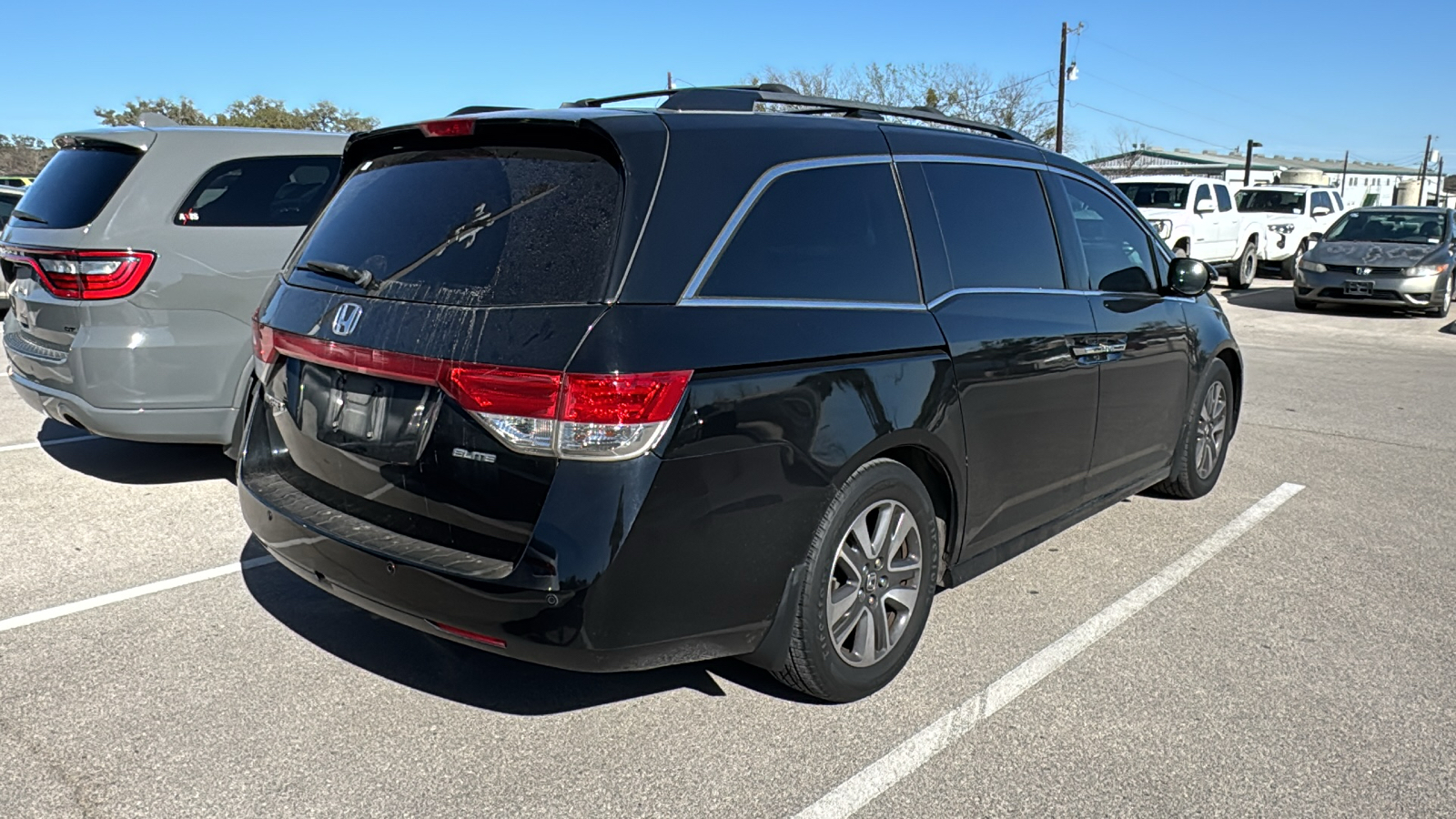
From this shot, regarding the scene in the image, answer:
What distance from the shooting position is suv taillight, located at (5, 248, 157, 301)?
16.8 ft

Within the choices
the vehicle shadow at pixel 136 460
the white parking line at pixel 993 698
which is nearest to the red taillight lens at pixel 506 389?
the white parking line at pixel 993 698

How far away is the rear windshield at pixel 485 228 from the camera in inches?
111

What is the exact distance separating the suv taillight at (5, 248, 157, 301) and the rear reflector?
3.23 m

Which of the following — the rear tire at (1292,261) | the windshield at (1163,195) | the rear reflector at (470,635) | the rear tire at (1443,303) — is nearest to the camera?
the rear reflector at (470,635)

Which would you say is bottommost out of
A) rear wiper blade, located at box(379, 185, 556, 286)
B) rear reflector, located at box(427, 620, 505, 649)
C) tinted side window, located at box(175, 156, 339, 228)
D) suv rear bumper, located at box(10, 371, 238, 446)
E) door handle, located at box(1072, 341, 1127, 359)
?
rear reflector, located at box(427, 620, 505, 649)

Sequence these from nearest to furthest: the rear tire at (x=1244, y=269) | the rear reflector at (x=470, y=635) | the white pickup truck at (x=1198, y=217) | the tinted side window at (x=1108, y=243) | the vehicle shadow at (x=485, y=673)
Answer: the rear reflector at (x=470, y=635) → the vehicle shadow at (x=485, y=673) → the tinted side window at (x=1108, y=243) → the white pickup truck at (x=1198, y=217) → the rear tire at (x=1244, y=269)

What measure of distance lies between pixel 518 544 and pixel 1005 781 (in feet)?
4.84

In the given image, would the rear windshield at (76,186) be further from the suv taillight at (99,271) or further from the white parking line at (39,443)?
the white parking line at (39,443)

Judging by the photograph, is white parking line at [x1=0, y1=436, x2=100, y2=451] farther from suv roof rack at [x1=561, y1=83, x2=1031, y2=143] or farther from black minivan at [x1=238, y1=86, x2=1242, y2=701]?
suv roof rack at [x1=561, y1=83, x2=1031, y2=143]

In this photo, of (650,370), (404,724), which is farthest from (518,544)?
(404,724)

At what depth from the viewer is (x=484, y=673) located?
3600 mm

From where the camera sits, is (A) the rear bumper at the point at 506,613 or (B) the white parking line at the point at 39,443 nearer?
(A) the rear bumper at the point at 506,613

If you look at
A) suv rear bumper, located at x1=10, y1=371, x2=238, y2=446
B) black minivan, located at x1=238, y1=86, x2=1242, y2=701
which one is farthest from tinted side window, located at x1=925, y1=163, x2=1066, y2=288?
suv rear bumper, located at x1=10, y1=371, x2=238, y2=446

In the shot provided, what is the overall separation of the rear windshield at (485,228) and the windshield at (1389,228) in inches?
662
